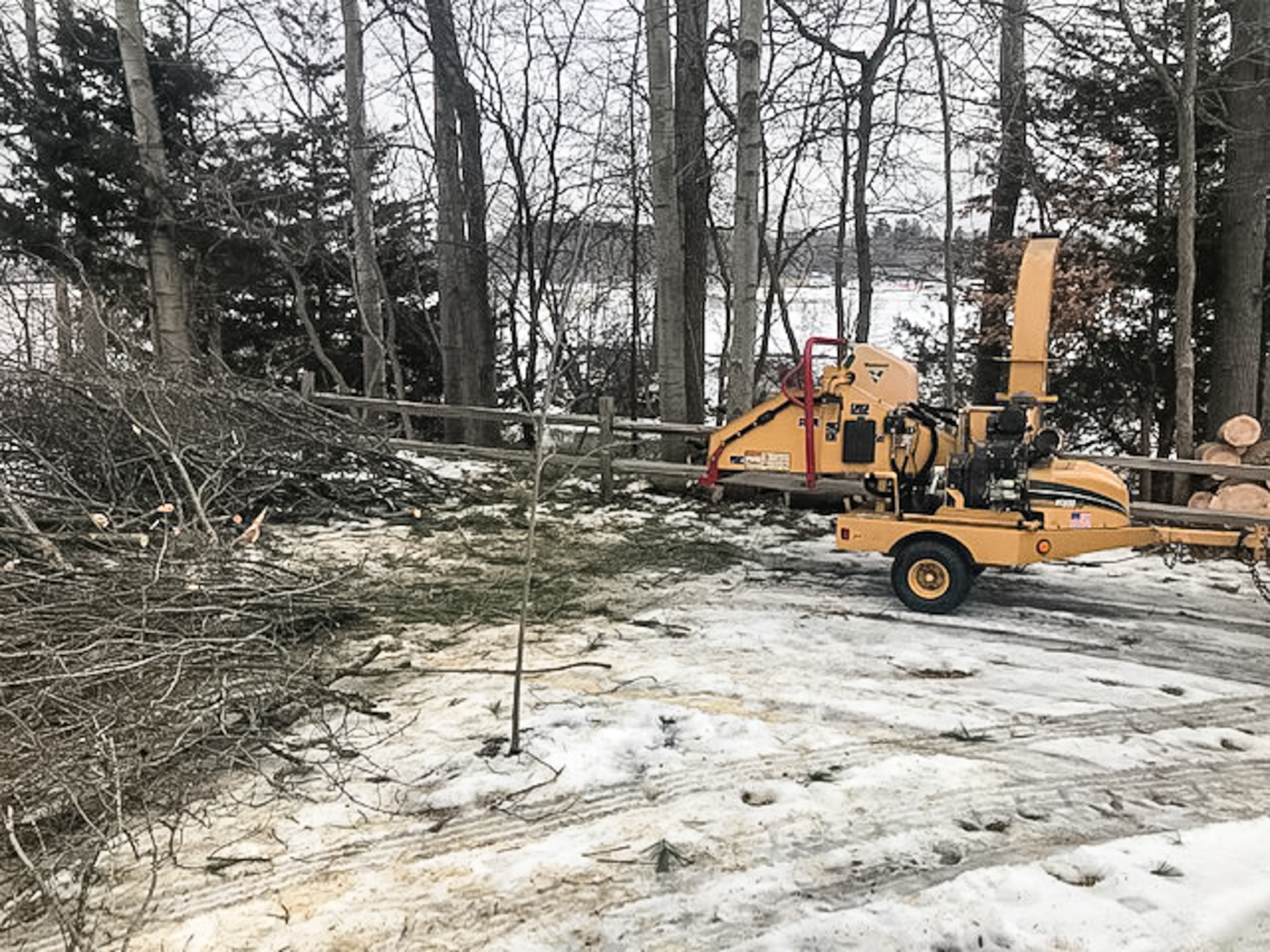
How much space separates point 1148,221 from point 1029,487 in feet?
22.2

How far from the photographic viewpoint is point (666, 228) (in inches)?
405

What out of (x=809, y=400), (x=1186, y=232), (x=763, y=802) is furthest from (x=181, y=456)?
(x=1186, y=232)

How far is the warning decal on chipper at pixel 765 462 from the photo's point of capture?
6820 mm

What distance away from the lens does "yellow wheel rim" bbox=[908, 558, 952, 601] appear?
6223 millimetres

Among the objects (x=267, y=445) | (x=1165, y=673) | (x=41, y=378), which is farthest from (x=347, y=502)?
(x=1165, y=673)

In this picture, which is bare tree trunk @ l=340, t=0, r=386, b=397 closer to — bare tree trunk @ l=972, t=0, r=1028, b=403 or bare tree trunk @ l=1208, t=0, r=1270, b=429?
bare tree trunk @ l=972, t=0, r=1028, b=403

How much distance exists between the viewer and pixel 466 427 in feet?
47.1

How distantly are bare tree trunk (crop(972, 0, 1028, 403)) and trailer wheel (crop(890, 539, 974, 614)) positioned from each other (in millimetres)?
5099

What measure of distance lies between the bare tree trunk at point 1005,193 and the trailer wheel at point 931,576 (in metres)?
5.10

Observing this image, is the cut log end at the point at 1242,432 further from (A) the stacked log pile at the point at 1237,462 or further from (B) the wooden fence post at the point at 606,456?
(B) the wooden fence post at the point at 606,456

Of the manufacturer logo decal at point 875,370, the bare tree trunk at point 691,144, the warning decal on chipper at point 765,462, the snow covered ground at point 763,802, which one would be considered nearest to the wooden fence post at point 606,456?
the bare tree trunk at point 691,144

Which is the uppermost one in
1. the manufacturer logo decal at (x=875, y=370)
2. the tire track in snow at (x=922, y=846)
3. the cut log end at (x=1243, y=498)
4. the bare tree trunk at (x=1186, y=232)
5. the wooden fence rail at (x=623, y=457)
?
the bare tree trunk at (x=1186, y=232)

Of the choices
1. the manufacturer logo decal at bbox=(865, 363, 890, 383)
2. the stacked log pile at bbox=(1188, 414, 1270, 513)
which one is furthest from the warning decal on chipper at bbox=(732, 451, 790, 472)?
the stacked log pile at bbox=(1188, 414, 1270, 513)

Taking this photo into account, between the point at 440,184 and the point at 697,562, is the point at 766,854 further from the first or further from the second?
the point at 440,184
